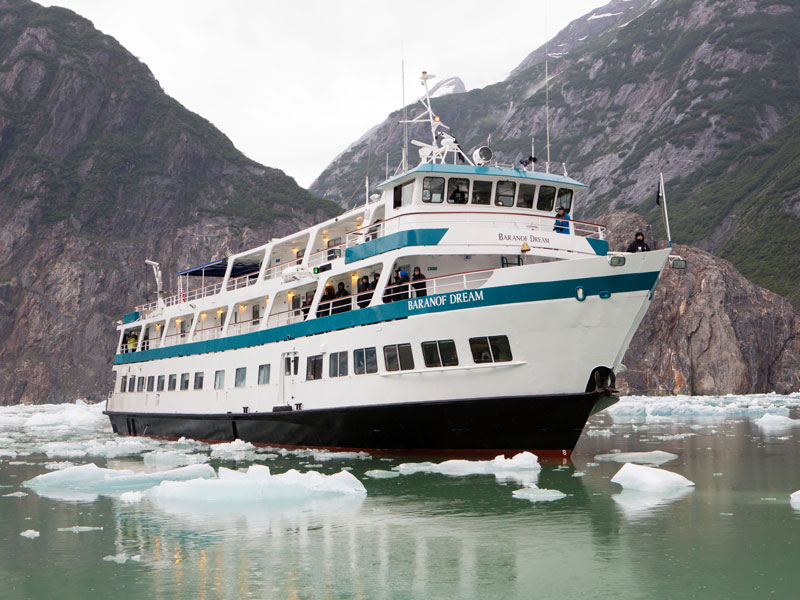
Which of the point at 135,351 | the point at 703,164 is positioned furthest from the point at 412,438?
the point at 703,164

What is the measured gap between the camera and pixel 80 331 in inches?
3760

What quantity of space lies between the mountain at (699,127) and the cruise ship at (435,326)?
82.1 meters

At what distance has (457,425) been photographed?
18531 mm

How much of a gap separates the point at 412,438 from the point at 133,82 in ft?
402

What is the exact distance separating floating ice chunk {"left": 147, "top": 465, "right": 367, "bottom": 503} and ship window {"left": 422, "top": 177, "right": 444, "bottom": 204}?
9.43 meters

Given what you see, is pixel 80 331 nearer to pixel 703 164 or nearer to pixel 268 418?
pixel 268 418

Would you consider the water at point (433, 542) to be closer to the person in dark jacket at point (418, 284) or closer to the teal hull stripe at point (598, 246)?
the person in dark jacket at point (418, 284)

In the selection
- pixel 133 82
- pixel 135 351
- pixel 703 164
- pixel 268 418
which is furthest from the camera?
pixel 703 164

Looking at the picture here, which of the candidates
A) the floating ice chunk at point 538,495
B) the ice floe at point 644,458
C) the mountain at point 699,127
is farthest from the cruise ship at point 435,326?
the mountain at point 699,127

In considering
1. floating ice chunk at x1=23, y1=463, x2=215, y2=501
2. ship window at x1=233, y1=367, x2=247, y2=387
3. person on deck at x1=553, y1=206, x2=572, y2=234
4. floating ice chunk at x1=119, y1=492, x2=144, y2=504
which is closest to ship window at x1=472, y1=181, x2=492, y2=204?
person on deck at x1=553, y1=206, x2=572, y2=234

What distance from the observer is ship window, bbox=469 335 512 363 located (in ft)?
58.7

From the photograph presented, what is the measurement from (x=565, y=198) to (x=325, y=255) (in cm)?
781

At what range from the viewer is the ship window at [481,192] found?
21281 millimetres

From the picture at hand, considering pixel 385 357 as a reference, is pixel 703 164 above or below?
above
